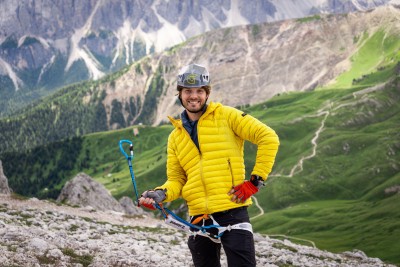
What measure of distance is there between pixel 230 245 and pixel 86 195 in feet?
189

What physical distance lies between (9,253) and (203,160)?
8756mm

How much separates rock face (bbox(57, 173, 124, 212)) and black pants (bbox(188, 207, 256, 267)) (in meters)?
52.5

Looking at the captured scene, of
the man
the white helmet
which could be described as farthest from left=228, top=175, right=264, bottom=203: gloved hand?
the white helmet

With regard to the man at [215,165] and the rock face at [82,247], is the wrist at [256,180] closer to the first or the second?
the man at [215,165]

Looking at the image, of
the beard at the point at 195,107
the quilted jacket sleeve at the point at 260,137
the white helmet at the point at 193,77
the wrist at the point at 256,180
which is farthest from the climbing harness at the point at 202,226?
the white helmet at the point at 193,77

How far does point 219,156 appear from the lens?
11398 millimetres

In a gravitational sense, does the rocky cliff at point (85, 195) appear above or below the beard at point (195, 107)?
above

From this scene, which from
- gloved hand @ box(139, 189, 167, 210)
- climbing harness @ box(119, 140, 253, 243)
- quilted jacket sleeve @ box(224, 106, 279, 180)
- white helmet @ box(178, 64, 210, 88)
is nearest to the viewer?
quilted jacket sleeve @ box(224, 106, 279, 180)

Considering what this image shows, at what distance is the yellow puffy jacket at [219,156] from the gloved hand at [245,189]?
0.15m

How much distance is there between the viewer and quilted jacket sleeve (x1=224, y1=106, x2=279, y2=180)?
35.8 ft

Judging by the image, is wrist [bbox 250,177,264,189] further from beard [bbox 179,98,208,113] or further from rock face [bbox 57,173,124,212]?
rock face [bbox 57,173,124,212]

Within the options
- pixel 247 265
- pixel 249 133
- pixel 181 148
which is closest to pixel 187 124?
pixel 181 148

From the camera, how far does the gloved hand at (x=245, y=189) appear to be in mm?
11031

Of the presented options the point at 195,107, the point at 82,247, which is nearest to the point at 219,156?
the point at 195,107
